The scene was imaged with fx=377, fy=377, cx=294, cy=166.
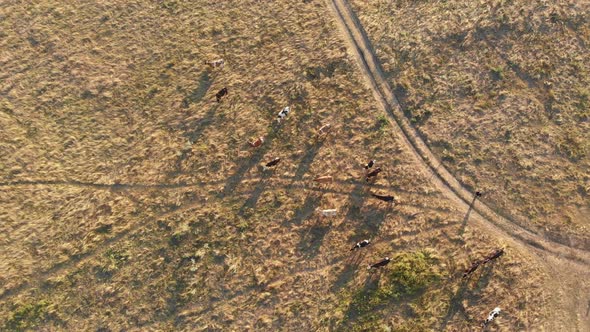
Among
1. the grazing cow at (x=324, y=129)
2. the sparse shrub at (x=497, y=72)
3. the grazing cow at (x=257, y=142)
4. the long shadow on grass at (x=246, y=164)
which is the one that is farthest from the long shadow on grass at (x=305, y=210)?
the sparse shrub at (x=497, y=72)

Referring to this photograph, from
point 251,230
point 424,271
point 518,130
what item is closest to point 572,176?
point 518,130

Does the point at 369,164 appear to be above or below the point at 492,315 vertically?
above

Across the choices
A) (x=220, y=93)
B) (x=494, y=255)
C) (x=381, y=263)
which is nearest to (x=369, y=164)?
(x=381, y=263)

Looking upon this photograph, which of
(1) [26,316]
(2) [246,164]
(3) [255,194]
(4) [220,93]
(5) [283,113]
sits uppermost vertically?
(4) [220,93]

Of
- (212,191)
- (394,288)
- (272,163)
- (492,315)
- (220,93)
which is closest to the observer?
(492,315)

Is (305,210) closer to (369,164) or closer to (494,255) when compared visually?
(369,164)

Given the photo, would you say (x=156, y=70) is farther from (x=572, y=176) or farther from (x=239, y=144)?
(x=572, y=176)

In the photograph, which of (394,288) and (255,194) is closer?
(394,288)

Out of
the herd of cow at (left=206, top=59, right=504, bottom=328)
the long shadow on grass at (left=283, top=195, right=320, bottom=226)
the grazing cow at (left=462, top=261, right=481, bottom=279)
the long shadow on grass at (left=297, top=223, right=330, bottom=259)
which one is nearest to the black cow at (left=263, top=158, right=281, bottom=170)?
the herd of cow at (left=206, top=59, right=504, bottom=328)
